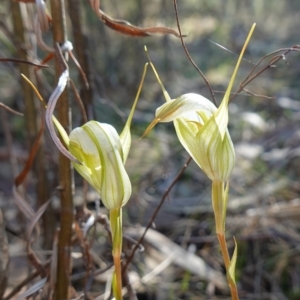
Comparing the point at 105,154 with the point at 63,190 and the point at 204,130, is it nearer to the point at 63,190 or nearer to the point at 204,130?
the point at 204,130

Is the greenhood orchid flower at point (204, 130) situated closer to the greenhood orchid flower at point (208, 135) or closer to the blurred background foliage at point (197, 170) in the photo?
the greenhood orchid flower at point (208, 135)

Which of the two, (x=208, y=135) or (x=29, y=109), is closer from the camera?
(x=208, y=135)

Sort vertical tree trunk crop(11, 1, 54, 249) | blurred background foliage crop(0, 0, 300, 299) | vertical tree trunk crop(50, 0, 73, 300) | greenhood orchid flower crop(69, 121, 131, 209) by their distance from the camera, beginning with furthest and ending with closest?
blurred background foliage crop(0, 0, 300, 299)
vertical tree trunk crop(11, 1, 54, 249)
vertical tree trunk crop(50, 0, 73, 300)
greenhood orchid flower crop(69, 121, 131, 209)

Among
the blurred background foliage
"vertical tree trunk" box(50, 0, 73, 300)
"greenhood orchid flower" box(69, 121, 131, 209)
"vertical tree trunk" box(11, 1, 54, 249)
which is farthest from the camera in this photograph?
the blurred background foliage

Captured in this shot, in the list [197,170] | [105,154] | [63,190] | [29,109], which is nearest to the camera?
[105,154]

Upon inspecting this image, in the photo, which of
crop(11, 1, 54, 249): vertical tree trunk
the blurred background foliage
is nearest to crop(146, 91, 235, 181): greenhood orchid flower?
the blurred background foliage

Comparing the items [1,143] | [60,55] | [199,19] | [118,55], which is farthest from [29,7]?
[199,19]

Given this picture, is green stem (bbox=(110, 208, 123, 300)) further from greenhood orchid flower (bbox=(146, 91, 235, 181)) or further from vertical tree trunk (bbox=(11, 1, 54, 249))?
vertical tree trunk (bbox=(11, 1, 54, 249))

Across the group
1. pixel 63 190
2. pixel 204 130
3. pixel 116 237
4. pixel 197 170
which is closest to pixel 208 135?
pixel 204 130
